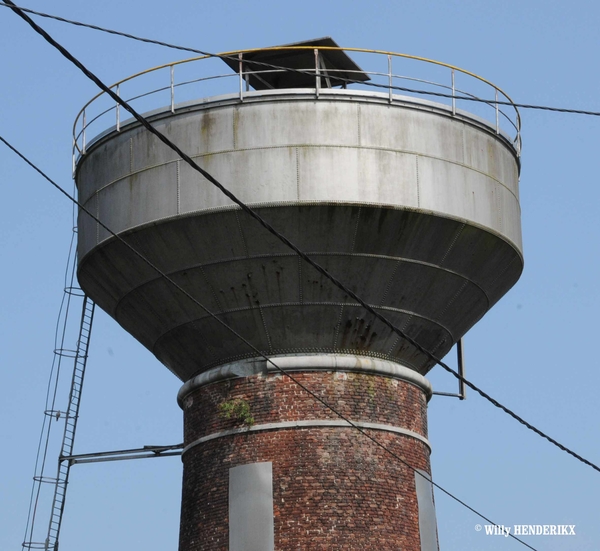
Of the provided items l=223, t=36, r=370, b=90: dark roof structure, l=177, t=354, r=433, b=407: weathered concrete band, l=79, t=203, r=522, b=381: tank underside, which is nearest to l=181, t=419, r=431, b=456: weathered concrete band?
l=177, t=354, r=433, b=407: weathered concrete band

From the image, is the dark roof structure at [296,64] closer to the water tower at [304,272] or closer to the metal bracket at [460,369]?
the water tower at [304,272]

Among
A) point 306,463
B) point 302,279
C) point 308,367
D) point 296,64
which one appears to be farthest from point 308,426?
point 296,64

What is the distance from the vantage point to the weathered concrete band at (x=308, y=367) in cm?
1549

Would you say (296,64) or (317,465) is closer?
(317,465)

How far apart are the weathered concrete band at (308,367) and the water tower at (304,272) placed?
3 centimetres

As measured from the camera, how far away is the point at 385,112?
49.2 ft

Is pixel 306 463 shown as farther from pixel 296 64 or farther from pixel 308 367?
pixel 296 64

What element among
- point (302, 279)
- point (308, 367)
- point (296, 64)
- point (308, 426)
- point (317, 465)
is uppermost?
point (296, 64)

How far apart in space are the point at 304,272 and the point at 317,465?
2.40 meters

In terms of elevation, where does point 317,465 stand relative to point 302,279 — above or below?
below

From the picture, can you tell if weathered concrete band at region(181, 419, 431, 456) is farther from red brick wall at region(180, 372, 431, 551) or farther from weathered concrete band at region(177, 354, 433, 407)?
weathered concrete band at region(177, 354, 433, 407)

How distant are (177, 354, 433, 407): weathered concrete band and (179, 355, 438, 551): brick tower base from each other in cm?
1

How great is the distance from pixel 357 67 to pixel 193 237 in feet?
12.9

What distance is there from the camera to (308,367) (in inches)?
610
